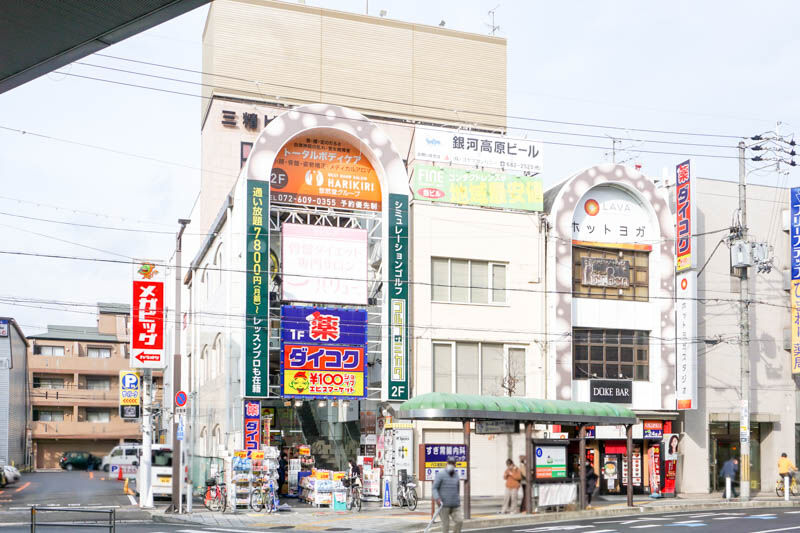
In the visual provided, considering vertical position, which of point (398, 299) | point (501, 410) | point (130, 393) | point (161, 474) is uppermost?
point (398, 299)

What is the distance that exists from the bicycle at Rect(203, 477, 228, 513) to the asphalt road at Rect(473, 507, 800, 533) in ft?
34.3

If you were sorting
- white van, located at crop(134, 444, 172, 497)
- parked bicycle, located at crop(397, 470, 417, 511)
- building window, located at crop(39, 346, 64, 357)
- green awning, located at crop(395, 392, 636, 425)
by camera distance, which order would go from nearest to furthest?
green awning, located at crop(395, 392, 636, 425) < parked bicycle, located at crop(397, 470, 417, 511) < white van, located at crop(134, 444, 172, 497) < building window, located at crop(39, 346, 64, 357)

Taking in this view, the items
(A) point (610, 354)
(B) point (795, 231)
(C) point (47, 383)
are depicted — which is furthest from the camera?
(C) point (47, 383)

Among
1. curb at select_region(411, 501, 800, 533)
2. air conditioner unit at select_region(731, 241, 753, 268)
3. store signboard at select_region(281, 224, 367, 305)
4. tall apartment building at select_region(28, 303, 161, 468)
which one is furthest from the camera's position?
tall apartment building at select_region(28, 303, 161, 468)

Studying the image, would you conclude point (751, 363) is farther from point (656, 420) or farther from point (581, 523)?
point (581, 523)

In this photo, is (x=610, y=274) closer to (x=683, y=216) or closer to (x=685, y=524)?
(x=683, y=216)

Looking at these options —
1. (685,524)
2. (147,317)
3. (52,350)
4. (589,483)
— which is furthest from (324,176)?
(52,350)

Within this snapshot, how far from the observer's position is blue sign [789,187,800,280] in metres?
41.6

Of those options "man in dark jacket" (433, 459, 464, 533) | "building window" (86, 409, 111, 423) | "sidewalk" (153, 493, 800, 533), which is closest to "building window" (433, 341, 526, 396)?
"sidewalk" (153, 493, 800, 533)

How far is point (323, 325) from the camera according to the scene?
1390 inches

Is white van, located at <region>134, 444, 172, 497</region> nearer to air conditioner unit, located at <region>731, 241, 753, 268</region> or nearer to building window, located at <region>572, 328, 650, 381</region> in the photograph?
building window, located at <region>572, 328, 650, 381</region>

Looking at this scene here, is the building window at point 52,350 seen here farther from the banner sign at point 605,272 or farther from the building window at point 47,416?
the banner sign at point 605,272

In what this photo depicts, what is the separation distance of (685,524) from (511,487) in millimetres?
5148

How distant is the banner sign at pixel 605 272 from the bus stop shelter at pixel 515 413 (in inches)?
406
